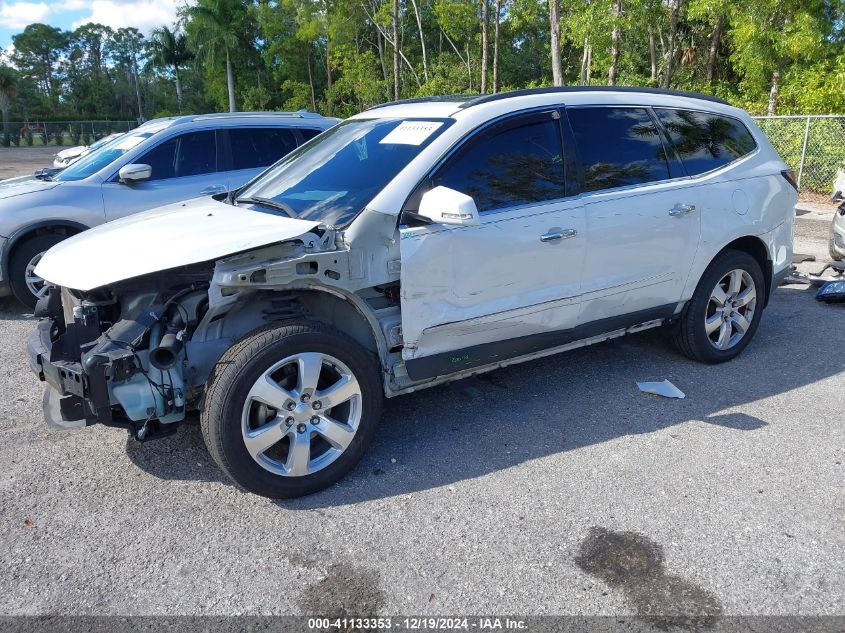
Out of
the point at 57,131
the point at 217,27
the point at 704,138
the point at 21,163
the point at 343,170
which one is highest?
the point at 217,27

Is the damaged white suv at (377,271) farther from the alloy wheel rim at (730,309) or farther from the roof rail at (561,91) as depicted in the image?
the alloy wheel rim at (730,309)

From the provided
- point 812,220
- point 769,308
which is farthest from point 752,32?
point 769,308

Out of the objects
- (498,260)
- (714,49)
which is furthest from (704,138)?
(714,49)

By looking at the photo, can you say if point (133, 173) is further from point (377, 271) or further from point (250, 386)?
point (250, 386)

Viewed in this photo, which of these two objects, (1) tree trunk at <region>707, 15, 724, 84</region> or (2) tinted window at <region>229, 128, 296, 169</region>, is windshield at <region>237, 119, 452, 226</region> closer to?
(2) tinted window at <region>229, 128, 296, 169</region>

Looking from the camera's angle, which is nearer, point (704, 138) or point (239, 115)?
point (704, 138)

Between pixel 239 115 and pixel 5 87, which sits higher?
pixel 5 87

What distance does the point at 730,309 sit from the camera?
16.6 feet

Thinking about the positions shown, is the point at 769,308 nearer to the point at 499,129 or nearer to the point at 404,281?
the point at 499,129

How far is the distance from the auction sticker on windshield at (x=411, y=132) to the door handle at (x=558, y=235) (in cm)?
86

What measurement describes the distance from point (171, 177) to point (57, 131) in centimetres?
5162

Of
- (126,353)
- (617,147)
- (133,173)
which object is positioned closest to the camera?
(126,353)

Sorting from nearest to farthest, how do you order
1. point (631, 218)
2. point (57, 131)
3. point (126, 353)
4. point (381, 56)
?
point (126, 353) → point (631, 218) → point (381, 56) → point (57, 131)

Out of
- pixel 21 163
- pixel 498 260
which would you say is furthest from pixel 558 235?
pixel 21 163
